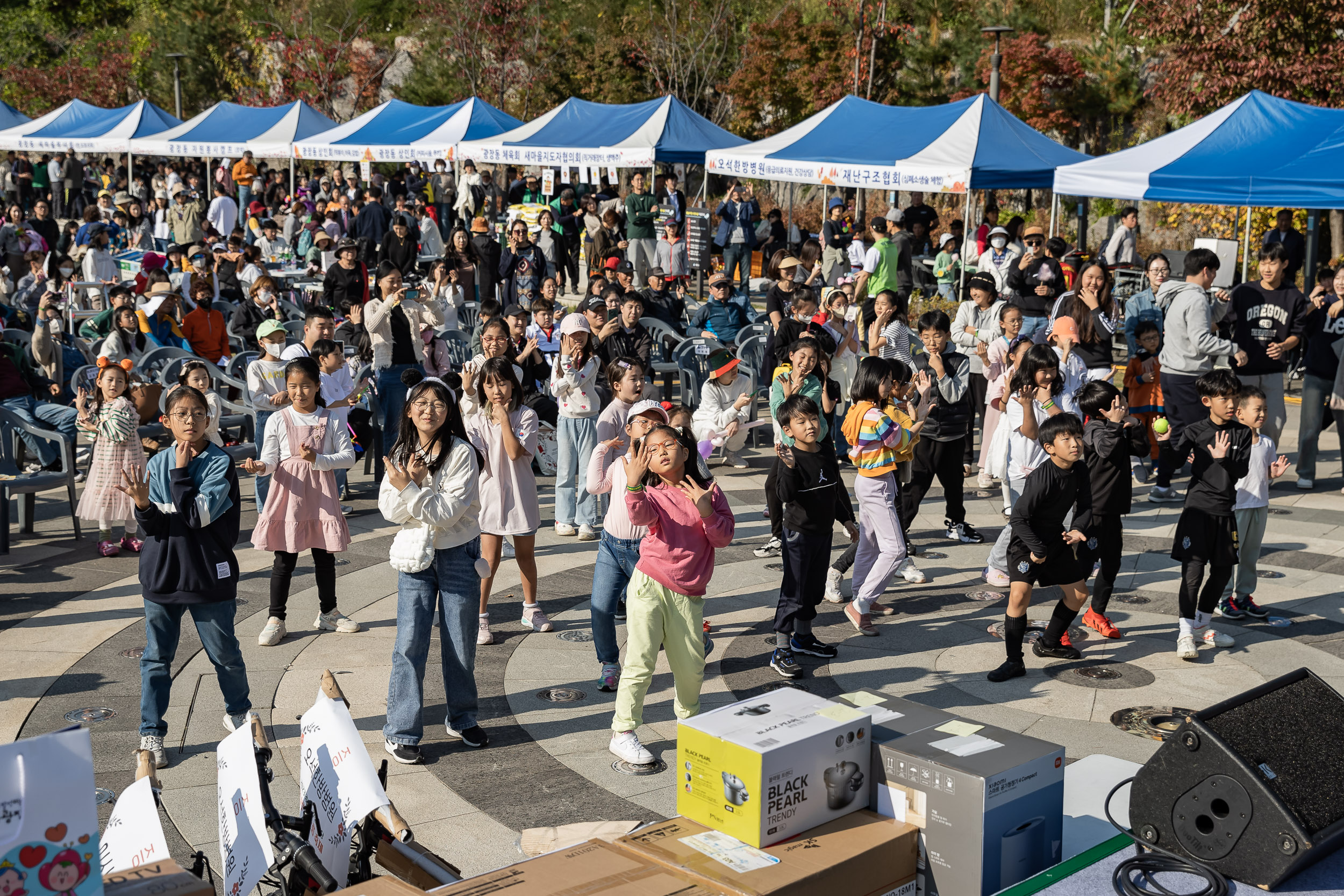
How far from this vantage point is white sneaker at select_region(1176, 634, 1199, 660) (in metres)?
7.63

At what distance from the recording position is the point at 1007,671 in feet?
24.0

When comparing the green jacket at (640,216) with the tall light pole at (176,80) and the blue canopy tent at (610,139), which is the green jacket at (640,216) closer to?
the blue canopy tent at (610,139)

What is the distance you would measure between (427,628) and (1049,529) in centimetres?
351

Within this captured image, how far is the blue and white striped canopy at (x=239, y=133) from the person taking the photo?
89.2ft

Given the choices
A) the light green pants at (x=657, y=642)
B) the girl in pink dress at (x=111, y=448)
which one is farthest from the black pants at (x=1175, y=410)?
the girl in pink dress at (x=111, y=448)

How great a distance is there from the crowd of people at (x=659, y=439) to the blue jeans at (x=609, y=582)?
0.05ft

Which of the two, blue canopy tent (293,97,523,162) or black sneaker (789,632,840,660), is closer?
black sneaker (789,632,840,660)

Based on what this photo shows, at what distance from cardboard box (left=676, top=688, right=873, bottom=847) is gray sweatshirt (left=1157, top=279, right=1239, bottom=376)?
8287 millimetres

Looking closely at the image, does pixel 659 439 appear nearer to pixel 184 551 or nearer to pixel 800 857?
pixel 184 551

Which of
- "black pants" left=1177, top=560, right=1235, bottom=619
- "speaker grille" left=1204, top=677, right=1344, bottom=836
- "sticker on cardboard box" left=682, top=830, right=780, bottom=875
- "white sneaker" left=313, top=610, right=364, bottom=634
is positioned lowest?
"white sneaker" left=313, top=610, right=364, bottom=634

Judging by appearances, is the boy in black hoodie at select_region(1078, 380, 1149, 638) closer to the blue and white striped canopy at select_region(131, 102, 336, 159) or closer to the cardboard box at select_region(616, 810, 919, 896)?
the cardboard box at select_region(616, 810, 919, 896)

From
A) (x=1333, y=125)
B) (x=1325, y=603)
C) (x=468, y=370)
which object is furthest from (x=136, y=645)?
(x=1333, y=125)

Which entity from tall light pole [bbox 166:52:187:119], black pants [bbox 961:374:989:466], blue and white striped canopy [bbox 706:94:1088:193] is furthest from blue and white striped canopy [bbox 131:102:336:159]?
black pants [bbox 961:374:989:466]

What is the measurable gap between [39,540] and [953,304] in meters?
12.9
